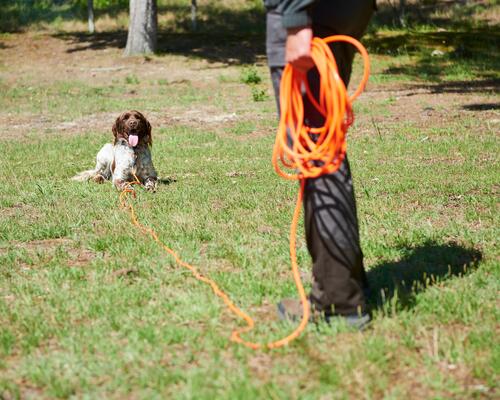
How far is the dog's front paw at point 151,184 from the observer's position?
8.24 meters

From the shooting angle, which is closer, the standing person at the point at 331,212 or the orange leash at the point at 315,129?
the orange leash at the point at 315,129

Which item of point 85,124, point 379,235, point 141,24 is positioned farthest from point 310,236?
point 141,24

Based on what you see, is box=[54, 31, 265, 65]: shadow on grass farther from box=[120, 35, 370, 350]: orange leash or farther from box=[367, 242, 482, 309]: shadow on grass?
box=[120, 35, 370, 350]: orange leash

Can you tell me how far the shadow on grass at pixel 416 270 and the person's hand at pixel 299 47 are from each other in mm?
1418

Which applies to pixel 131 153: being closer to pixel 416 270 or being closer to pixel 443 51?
pixel 416 270

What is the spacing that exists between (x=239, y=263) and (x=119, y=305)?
1085 mm

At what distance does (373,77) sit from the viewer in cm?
1992

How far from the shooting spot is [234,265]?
523 cm

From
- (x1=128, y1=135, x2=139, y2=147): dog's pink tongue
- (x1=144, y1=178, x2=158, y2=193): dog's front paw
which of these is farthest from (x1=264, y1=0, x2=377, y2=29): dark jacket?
(x1=128, y1=135, x2=139, y2=147): dog's pink tongue

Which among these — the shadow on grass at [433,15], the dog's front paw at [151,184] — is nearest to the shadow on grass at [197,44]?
the shadow on grass at [433,15]

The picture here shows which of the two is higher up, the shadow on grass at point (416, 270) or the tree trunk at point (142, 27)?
the tree trunk at point (142, 27)

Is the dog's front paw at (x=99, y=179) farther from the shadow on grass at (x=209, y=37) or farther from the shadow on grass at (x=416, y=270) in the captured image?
the shadow on grass at (x=209, y=37)

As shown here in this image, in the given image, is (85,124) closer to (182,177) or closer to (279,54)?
(182,177)

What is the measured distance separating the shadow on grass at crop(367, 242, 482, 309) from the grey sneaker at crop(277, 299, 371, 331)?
26cm
